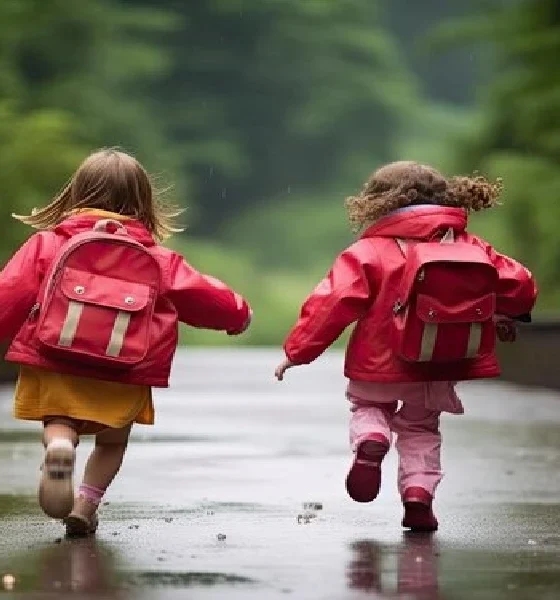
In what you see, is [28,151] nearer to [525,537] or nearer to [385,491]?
[385,491]

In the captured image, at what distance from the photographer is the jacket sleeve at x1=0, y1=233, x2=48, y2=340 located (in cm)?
806

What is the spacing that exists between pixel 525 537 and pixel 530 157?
74.2ft

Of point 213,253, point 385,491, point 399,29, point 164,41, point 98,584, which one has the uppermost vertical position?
point 399,29

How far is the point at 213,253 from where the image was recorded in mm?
66938

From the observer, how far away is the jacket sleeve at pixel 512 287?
28.1ft

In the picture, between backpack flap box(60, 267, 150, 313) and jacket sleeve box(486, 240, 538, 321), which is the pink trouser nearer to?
jacket sleeve box(486, 240, 538, 321)

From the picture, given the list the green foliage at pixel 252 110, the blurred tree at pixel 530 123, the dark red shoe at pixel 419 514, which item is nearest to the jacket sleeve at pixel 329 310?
the dark red shoe at pixel 419 514

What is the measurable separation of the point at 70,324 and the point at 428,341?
1315 mm

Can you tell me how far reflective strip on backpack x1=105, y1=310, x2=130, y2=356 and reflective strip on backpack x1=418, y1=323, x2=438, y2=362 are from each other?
1099 mm

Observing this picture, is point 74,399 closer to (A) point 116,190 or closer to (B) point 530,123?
(A) point 116,190

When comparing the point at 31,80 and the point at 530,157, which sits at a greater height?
the point at 31,80

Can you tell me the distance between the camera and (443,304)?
27.0 feet

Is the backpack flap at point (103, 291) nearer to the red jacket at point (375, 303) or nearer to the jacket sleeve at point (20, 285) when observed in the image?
the jacket sleeve at point (20, 285)

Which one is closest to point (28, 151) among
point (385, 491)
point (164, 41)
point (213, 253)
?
point (385, 491)
